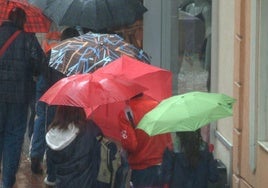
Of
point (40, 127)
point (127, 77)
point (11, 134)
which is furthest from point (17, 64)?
point (127, 77)

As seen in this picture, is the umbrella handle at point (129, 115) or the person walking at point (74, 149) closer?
the person walking at point (74, 149)

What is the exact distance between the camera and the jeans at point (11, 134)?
827 cm

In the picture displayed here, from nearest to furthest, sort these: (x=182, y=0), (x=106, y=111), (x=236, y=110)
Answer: (x=106, y=111)
(x=236, y=110)
(x=182, y=0)

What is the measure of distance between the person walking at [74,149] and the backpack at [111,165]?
0.04m

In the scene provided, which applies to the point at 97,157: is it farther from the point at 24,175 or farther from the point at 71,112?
the point at 24,175

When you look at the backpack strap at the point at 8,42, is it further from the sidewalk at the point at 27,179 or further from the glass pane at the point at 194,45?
the glass pane at the point at 194,45

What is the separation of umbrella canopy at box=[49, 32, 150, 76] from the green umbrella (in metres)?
1.48

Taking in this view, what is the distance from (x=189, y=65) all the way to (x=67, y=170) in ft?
13.9

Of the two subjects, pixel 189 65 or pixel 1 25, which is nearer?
pixel 1 25

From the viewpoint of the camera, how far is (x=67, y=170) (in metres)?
6.34

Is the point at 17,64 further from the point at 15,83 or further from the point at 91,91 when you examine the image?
the point at 91,91

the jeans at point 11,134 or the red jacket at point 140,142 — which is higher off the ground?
the red jacket at point 140,142

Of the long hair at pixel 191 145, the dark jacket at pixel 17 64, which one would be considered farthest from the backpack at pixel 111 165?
the dark jacket at pixel 17 64

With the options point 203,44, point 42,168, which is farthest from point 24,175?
point 203,44
